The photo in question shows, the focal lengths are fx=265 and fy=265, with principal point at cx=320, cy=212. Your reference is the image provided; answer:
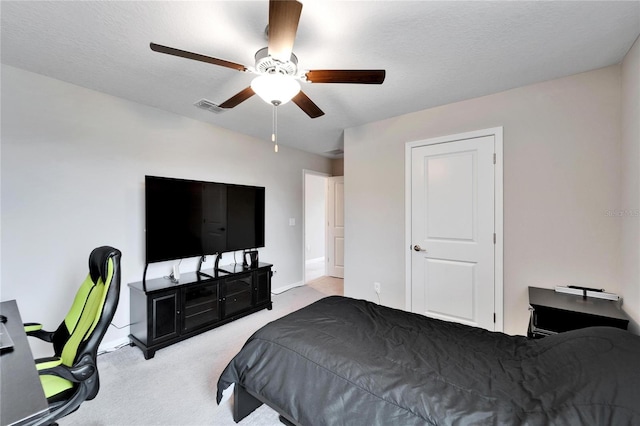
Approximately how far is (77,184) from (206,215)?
1189mm

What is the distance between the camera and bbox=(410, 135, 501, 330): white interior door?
266 cm

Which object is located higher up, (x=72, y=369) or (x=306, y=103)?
(x=306, y=103)

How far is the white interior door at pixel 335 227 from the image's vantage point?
5547mm

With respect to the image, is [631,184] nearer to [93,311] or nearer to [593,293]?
[593,293]

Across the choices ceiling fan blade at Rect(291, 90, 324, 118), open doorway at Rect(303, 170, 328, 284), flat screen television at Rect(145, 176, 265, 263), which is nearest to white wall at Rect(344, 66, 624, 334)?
ceiling fan blade at Rect(291, 90, 324, 118)

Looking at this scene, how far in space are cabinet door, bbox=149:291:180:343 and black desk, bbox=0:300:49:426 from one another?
1236mm

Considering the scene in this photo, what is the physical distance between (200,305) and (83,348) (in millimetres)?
1629

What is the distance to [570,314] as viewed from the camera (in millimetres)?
1824

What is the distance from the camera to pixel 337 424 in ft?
3.99

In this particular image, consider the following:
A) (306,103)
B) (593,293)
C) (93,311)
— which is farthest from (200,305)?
(593,293)

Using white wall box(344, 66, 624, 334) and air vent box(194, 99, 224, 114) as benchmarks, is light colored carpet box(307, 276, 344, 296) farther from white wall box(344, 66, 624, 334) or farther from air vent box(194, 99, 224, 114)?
air vent box(194, 99, 224, 114)

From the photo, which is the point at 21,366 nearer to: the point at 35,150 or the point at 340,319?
the point at 340,319

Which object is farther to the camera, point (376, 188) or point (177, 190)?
point (376, 188)

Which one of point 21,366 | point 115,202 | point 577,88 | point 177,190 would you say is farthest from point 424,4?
point 115,202
